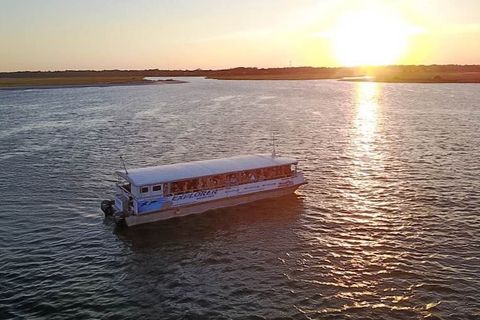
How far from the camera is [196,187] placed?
4903 centimetres

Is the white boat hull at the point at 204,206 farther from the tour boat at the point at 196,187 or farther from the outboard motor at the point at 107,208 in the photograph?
the outboard motor at the point at 107,208

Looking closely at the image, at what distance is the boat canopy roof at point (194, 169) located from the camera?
155 feet

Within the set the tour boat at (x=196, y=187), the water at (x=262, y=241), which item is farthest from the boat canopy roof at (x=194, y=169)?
the water at (x=262, y=241)

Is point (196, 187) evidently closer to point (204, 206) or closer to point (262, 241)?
point (204, 206)

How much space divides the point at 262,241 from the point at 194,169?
12.6 metres

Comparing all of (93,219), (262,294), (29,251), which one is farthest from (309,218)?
(29,251)

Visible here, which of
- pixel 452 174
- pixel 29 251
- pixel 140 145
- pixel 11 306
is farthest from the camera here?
pixel 140 145

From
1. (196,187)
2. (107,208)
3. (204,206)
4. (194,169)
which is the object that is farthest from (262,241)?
(107,208)

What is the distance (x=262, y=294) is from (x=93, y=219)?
74.4ft

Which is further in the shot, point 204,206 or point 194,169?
point 194,169

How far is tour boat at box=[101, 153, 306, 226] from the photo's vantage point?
46.3 meters

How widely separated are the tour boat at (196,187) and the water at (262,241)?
1635 millimetres

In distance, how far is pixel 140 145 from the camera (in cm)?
8575

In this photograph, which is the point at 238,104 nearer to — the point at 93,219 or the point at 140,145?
the point at 140,145
